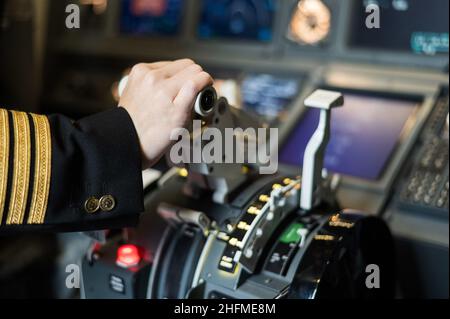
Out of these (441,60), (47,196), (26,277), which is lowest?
(26,277)

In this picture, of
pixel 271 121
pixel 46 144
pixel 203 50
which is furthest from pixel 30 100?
pixel 46 144

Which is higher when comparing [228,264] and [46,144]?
[46,144]

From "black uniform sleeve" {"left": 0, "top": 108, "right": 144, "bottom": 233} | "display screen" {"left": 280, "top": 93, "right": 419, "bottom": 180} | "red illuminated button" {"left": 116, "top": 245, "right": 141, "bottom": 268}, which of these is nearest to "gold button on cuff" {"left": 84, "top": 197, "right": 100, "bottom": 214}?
"black uniform sleeve" {"left": 0, "top": 108, "right": 144, "bottom": 233}

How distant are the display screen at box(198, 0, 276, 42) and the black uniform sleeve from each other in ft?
4.59

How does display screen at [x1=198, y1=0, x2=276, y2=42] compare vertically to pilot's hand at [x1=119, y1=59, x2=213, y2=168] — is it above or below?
above

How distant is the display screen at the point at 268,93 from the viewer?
2.02 m

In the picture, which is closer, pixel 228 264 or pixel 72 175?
pixel 72 175

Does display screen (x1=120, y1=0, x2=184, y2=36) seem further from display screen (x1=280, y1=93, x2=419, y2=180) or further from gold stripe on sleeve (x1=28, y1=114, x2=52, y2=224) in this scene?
gold stripe on sleeve (x1=28, y1=114, x2=52, y2=224)

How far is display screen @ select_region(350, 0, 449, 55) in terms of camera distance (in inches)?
70.5

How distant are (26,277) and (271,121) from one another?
1.02 meters

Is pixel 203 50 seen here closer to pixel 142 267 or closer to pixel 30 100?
pixel 30 100

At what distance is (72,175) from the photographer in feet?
2.79

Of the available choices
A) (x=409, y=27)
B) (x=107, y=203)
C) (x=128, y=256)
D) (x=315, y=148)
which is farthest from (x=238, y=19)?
(x=107, y=203)

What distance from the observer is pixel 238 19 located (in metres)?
2.23
